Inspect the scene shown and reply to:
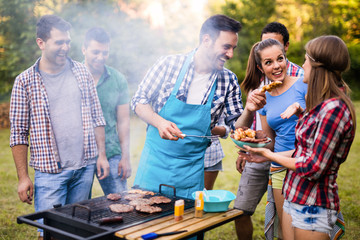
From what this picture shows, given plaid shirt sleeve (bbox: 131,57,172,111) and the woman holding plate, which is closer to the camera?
the woman holding plate

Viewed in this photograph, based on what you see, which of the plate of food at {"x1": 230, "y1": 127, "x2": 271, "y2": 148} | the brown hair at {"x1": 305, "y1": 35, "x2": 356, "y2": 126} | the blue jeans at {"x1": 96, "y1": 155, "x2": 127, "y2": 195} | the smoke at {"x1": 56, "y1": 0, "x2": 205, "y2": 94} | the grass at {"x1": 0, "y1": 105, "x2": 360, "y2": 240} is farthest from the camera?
the smoke at {"x1": 56, "y1": 0, "x2": 205, "y2": 94}

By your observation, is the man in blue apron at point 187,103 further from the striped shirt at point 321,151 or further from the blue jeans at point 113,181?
the striped shirt at point 321,151

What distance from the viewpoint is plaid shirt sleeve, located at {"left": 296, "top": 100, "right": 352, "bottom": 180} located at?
1995mm

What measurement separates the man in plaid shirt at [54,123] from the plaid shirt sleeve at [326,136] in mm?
1859

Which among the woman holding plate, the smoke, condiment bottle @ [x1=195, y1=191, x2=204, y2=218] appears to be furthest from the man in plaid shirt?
the smoke

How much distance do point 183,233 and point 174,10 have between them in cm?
1335

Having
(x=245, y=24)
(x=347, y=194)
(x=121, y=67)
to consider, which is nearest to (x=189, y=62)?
(x=347, y=194)

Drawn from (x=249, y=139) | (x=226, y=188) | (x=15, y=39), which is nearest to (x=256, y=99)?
(x=249, y=139)

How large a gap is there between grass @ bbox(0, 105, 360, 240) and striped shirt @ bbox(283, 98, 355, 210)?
0.79 m

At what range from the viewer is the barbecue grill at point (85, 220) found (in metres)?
2.03

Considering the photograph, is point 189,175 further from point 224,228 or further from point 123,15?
point 123,15

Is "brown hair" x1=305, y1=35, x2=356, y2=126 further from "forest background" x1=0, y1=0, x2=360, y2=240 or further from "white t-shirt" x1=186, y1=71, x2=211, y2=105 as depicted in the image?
"forest background" x1=0, y1=0, x2=360, y2=240

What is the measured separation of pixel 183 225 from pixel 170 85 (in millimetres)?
1315

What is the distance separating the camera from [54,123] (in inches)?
117
